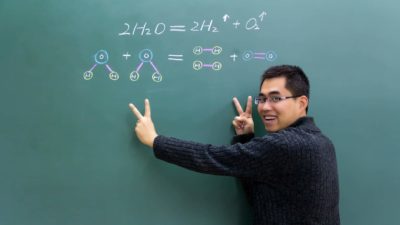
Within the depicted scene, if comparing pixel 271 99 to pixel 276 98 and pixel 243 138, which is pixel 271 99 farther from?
pixel 243 138

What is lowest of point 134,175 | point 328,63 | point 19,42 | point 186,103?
point 134,175

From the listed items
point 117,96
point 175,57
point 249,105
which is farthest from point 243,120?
point 117,96

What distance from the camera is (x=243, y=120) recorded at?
1119 mm

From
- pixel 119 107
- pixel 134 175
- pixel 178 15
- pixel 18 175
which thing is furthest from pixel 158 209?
pixel 178 15

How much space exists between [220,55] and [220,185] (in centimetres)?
49

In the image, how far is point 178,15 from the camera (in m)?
1.12

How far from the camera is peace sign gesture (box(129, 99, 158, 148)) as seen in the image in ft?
3.44

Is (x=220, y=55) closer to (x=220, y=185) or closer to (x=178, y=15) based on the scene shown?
(x=178, y=15)

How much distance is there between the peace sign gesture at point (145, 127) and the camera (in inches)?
41.3

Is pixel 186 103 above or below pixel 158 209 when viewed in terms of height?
above

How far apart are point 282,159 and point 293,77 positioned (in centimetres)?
30

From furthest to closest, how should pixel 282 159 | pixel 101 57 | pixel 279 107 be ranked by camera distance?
pixel 101 57
pixel 279 107
pixel 282 159

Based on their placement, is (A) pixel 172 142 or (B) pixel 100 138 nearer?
(A) pixel 172 142

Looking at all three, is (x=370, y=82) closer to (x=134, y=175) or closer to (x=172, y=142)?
(x=172, y=142)
